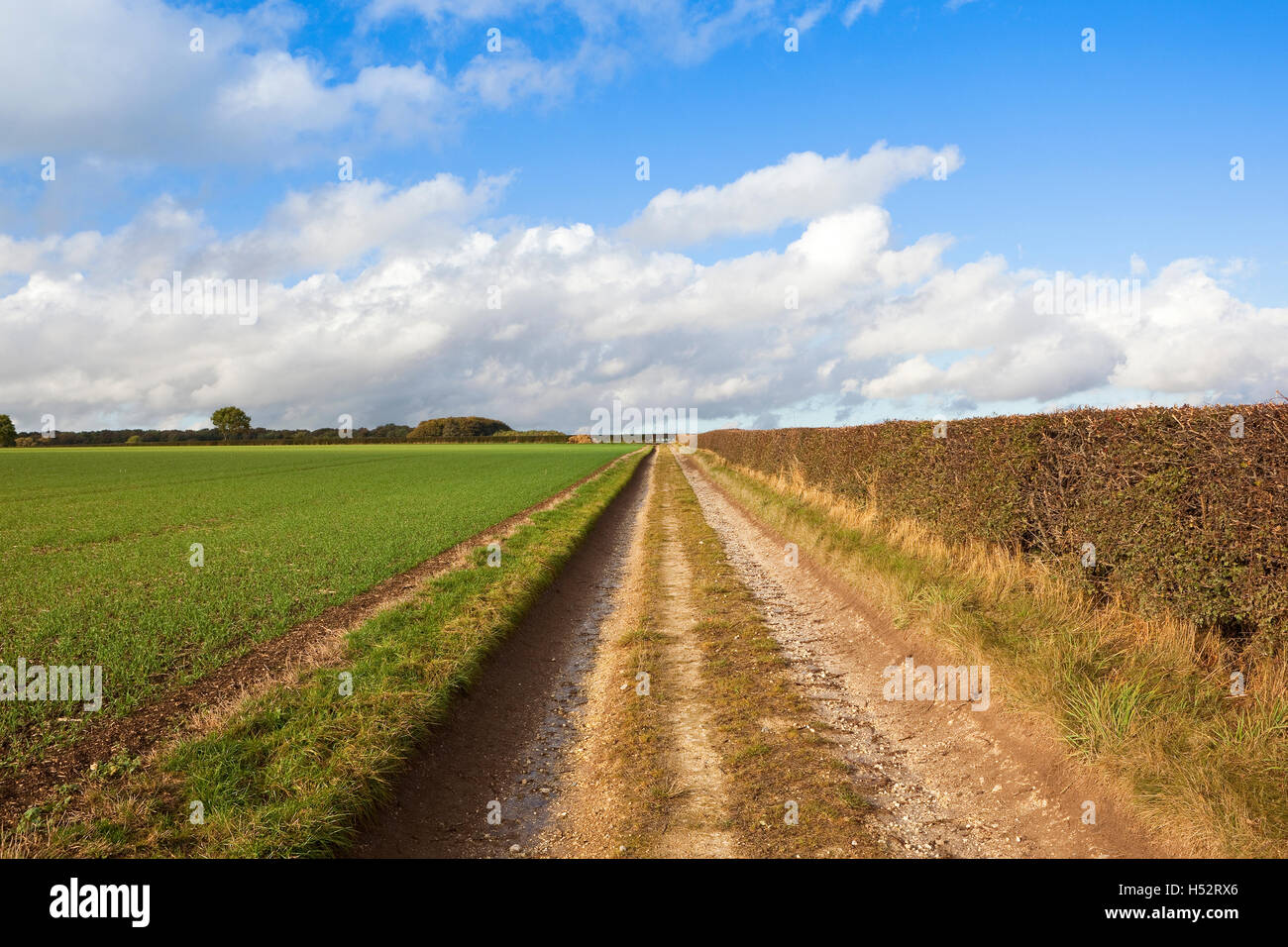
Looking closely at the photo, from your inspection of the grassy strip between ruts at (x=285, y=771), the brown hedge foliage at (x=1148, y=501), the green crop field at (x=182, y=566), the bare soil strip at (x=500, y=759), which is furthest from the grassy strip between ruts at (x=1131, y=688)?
the green crop field at (x=182, y=566)

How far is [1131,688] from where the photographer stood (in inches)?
212

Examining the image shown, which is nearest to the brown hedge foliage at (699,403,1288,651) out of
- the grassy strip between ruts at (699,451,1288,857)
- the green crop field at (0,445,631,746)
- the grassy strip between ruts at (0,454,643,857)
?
the grassy strip between ruts at (699,451,1288,857)

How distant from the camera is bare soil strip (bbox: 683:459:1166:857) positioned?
4473 millimetres

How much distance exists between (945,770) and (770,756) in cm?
154

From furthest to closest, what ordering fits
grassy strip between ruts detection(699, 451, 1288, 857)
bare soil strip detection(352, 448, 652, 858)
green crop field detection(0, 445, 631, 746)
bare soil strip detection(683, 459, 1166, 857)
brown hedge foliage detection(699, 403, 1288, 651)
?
green crop field detection(0, 445, 631, 746) → brown hedge foliage detection(699, 403, 1288, 651) → bare soil strip detection(352, 448, 652, 858) → bare soil strip detection(683, 459, 1166, 857) → grassy strip between ruts detection(699, 451, 1288, 857)

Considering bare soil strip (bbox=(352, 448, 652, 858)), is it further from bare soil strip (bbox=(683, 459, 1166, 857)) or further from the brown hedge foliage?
the brown hedge foliage

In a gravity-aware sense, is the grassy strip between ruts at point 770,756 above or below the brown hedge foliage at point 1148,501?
below

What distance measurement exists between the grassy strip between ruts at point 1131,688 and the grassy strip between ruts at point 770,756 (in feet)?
6.17

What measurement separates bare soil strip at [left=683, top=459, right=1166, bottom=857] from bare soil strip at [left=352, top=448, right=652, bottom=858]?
2.73 m

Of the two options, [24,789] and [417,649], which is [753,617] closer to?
[417,649]

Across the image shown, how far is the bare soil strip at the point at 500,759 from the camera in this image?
15.5 ft

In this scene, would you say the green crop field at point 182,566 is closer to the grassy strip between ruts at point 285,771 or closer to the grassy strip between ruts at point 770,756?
the grassy strip between ruts at point 285,771

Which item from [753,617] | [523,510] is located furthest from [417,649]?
[523,510]
